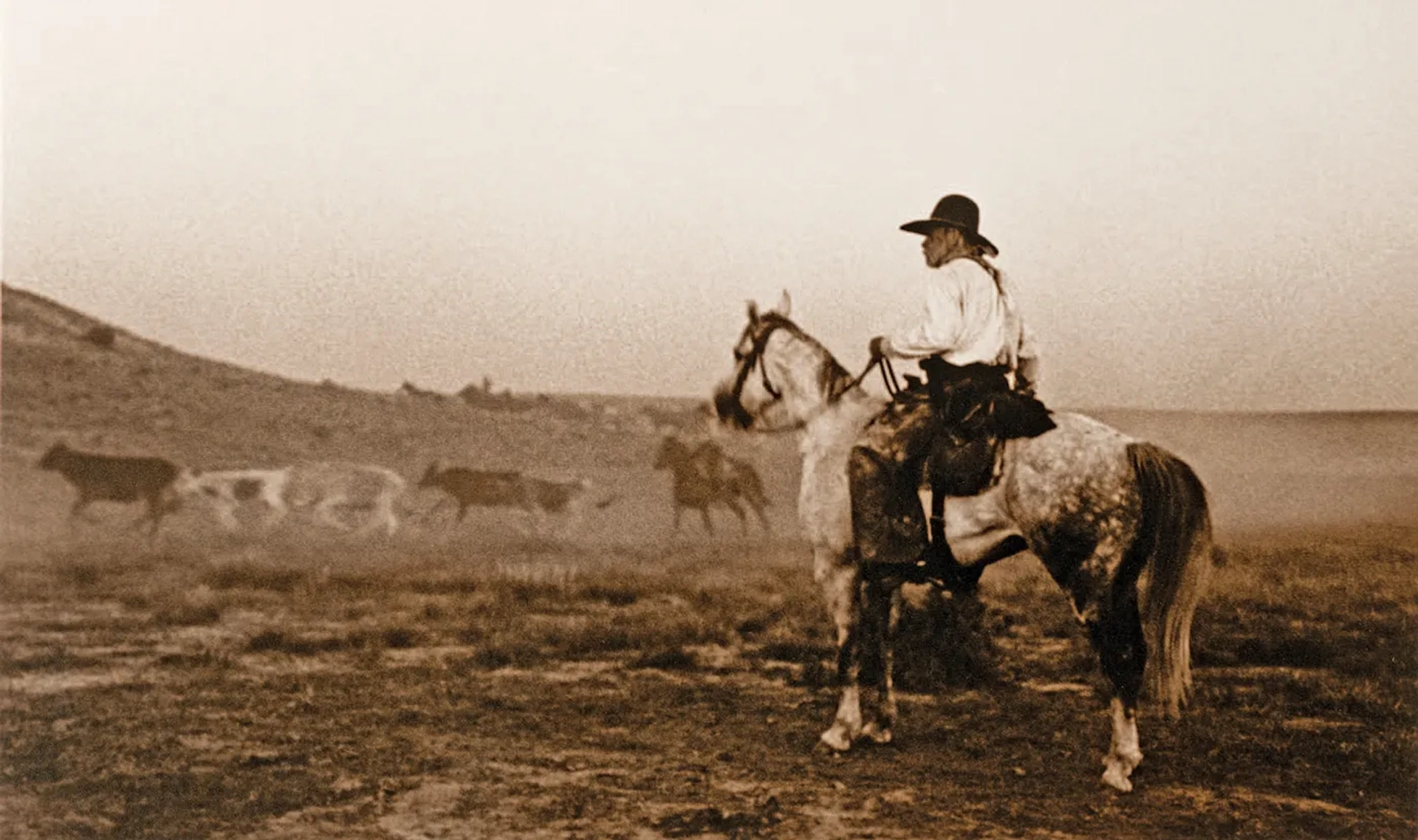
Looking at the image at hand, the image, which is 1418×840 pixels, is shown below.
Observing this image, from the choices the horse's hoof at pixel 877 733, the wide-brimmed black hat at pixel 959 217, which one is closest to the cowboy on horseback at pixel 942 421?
the wide-brimmed black hat at pixel 959 217

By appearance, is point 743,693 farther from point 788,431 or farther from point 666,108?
point 666,108

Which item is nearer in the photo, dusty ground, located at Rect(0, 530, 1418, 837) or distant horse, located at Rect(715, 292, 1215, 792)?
distant horse, located at Rect(715, 292, 1215, 792)

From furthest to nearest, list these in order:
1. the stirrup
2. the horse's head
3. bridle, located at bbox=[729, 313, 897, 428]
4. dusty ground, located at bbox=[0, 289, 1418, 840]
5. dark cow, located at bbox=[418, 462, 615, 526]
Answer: dark cow, located at bbox=[418, 462, 615, 526], bridle, located at bbox=[729, 313, 897, 428], the horse's head, dusty ground, located at bbox=[0, 289, 1418, 840], the stirrup

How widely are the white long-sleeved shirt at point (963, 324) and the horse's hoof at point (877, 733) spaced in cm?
128

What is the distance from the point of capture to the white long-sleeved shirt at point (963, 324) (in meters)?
4.26

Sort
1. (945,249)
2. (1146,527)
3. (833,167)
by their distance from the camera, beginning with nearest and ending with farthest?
(1146,527) → (945,249) → (833,167)

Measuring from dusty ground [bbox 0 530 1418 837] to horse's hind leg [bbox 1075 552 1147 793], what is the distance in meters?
0.20

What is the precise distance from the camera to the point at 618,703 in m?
4.53

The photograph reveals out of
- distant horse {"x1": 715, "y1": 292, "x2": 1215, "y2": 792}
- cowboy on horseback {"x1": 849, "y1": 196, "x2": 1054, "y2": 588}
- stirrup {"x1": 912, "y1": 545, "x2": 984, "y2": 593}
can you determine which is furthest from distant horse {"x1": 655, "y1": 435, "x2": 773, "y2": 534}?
stirrup {"x1": 912, "y1": 545, "x2": 984, "y2": 593}

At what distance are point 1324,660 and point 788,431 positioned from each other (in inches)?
83.7

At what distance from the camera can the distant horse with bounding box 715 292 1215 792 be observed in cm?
406

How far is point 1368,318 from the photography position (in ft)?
16.0

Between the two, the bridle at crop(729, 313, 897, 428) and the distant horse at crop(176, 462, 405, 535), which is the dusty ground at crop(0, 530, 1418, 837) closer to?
the distant horse at crop(176, 462, 405, 535)

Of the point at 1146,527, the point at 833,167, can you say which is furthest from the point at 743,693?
the point at 833,167
